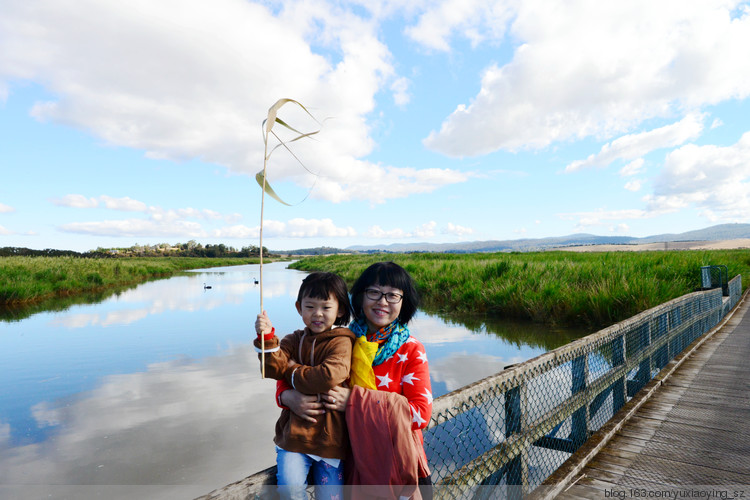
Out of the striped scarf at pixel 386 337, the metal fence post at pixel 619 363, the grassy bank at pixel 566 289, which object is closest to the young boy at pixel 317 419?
the striped scarf at pixel 386 337

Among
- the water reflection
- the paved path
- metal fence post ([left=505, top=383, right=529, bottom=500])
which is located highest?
metal fence post ([left=505, top=383, right=529, bottom=500])

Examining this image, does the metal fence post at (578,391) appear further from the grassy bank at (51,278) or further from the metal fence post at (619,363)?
the grassy bank at (51,278)

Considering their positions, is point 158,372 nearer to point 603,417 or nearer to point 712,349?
point 603,417

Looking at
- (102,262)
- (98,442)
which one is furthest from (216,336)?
(102,262)

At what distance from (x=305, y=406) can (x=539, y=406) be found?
266cm

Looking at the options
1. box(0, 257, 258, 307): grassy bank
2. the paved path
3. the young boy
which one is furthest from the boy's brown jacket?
box(0, 257, 258, 307): grassy bank

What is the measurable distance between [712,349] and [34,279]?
80.8ft

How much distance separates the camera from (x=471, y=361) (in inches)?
301

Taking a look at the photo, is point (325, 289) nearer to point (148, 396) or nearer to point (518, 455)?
point (518, 455)

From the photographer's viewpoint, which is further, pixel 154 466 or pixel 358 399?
pixel 154 466

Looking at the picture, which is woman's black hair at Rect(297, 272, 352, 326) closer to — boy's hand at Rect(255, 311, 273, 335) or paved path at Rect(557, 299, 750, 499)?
boy's hand at Rect(255, 311, 273, 335)

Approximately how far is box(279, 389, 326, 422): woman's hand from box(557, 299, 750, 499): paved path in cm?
207

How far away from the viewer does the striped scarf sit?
1.50 m

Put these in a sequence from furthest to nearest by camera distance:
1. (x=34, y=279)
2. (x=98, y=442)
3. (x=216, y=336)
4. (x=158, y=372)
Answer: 1. (x=34, y=279)
2. (x=216, y=336)
3. (x=158, y=372)
4. (x=98, y=442)
